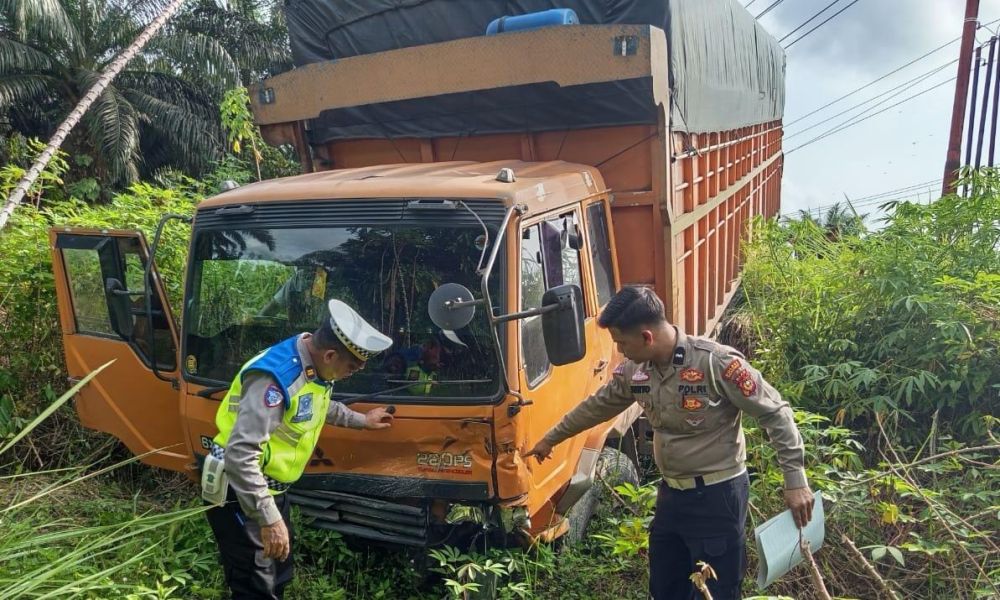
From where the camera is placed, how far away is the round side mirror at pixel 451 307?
250cm

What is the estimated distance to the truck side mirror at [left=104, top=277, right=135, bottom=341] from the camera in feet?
10.5

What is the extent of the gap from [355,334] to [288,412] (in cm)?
37

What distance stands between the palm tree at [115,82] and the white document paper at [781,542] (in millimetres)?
13554

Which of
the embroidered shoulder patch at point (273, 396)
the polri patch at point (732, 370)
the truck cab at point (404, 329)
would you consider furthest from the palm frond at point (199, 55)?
the polri patch at point (732, 370)

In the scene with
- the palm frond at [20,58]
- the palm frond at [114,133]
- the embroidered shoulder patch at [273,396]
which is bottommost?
the embroidered shoulder patch at [273,396]

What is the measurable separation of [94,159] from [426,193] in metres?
13.6

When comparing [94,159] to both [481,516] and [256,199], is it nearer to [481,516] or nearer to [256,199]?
[256,199]

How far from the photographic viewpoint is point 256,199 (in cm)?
306

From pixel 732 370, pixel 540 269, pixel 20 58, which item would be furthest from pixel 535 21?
pixel 20 58

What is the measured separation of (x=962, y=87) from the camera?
11039mm

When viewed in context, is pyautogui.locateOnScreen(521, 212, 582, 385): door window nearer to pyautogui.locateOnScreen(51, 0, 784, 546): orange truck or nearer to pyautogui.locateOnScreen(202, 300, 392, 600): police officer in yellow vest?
pyautogui.locateOnScreen(51, 0, 784, 546): orange truck

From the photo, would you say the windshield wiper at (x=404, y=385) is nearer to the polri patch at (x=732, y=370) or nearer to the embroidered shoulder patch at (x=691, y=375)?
the embroidered shoulder patch at (x=691, y=375)

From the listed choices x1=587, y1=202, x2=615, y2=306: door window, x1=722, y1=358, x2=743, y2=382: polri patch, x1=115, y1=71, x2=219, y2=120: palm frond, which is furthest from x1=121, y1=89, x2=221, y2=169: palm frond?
x1=722, y1=358, x2=743, y2=382: polri patch

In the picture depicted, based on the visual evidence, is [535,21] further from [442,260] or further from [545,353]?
[545,353]
